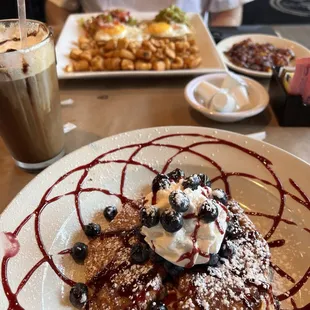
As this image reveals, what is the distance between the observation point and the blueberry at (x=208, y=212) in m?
0.98

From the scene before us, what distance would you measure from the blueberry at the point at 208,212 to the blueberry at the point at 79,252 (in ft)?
1.19

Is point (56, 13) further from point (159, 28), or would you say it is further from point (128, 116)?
point (128, 116)

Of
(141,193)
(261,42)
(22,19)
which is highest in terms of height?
(22,19)

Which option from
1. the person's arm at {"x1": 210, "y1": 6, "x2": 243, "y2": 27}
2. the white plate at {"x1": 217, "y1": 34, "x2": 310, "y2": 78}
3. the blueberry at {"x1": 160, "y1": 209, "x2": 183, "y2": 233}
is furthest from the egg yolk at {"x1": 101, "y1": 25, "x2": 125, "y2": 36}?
the blueberry at {"x1": 160, "y1": 209, "x2": 183, "y2": 233}

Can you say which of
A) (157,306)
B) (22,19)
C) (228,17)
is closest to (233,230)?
(157,306)

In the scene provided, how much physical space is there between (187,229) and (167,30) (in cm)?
168

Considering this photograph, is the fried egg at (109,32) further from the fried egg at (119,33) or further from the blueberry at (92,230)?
the blueberry at (92,230)

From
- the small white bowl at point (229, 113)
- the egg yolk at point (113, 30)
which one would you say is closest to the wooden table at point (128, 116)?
the small white bowl at point (229, 113)

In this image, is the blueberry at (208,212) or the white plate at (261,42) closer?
the blueberry at (208,212)

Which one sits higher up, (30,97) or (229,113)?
(30,97)

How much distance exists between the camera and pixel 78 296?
0.98 m

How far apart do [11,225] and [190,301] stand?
546mm

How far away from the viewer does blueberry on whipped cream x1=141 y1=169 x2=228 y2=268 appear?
3.21 ft

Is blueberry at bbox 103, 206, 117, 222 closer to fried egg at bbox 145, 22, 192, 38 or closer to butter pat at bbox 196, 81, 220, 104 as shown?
butter pat at bbox 196, 81, 220, 104
